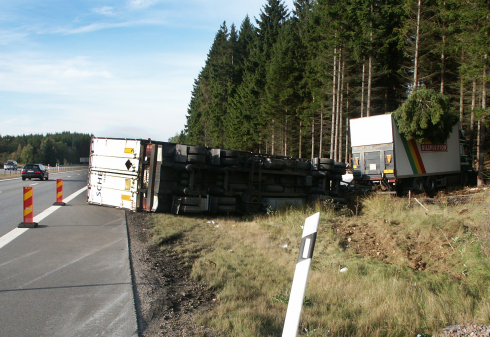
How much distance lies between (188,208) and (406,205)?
25.8 ft

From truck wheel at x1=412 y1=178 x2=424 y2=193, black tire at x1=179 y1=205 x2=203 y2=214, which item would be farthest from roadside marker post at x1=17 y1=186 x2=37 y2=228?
truck wheel at x1=412 y1=178 x2=424 y2=193

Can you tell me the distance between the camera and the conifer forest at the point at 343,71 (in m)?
23.7

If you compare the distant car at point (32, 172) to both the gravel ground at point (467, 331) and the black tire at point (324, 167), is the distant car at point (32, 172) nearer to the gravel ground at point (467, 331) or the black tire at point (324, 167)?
the black tire at point (324, 167)

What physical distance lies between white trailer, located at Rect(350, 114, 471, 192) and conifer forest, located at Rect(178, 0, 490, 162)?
2.90 m

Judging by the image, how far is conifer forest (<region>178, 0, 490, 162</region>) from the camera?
23.7 metres

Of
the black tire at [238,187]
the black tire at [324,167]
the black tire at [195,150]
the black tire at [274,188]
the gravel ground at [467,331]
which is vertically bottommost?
the gravel ground at [467,331]

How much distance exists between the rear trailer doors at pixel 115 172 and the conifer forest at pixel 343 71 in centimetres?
1729

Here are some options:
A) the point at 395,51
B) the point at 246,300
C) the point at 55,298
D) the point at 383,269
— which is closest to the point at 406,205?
the point at 383,269

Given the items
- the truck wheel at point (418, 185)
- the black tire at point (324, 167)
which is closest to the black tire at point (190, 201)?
the black tire at point (324, 167)

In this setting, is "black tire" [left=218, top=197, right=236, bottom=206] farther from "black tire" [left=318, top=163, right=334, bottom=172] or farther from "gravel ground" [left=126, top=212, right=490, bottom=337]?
"gravel ground" [left=126, top=212, right=490, bottom=337]

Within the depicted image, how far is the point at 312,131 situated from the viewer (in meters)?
38.6

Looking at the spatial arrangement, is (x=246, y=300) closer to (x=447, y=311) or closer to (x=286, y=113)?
(x=447, y=311)

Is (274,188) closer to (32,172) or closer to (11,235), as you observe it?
(11,235)

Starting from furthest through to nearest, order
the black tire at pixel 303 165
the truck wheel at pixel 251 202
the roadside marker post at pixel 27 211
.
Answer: the black tire at pixel 303 165 → the truck wheel at pixel 251 202 → the roadside marker post at pixel 27 211
